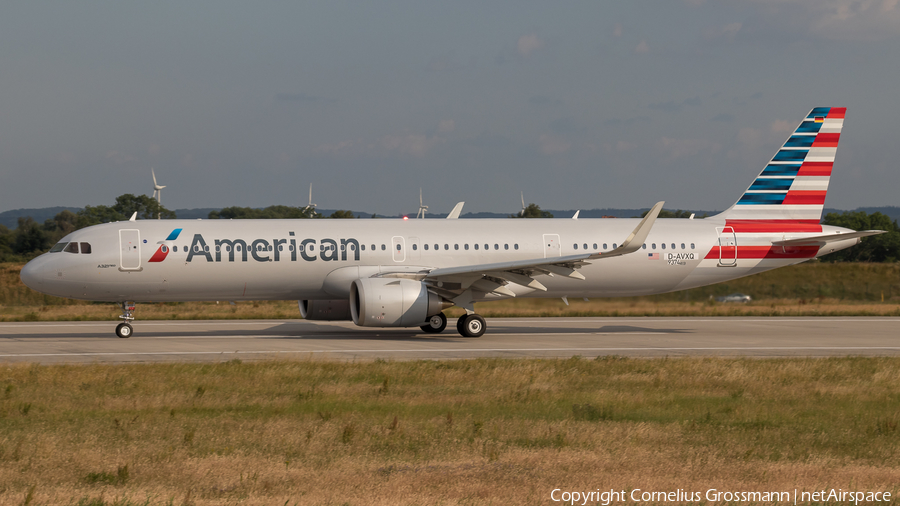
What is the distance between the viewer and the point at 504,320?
32562 mm

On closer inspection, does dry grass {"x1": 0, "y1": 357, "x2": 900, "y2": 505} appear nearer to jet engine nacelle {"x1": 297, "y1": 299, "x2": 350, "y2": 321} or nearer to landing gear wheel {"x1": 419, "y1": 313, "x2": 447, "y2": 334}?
landing gear wheel {"x1": 419, "y1": 313, "x2": 447, "y2": 334}

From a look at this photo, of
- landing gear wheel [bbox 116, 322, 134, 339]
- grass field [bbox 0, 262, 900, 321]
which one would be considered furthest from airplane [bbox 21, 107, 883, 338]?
grass field [bbox 0, 262, 900, 321]

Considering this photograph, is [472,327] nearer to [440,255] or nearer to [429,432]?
[440,255]

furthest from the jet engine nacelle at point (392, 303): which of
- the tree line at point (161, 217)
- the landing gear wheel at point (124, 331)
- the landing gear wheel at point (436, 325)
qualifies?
the tree line at point (161, 217)

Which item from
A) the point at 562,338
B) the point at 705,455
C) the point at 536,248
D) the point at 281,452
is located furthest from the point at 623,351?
the point at 281,452

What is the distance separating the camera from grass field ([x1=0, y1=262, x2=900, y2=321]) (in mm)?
34406

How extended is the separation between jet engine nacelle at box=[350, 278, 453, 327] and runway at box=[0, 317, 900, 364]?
682mm

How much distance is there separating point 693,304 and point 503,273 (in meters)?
17.6

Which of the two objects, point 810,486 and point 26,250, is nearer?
point 810,486

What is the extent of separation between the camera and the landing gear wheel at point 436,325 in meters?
26.0

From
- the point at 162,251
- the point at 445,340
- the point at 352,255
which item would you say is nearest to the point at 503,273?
the point at 445,340

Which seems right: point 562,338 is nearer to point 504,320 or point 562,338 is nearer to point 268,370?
point 504,320

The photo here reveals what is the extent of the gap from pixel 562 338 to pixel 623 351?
3915 millimetres

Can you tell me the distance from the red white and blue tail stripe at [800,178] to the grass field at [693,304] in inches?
321
